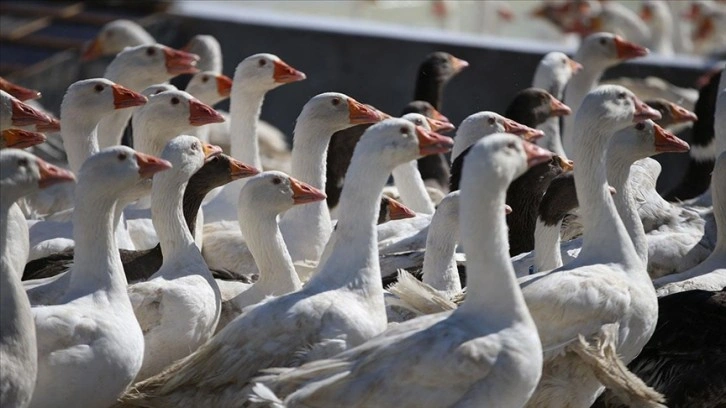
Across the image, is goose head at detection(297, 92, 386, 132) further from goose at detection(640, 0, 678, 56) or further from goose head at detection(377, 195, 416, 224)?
goose at detection(640, 0, 678, 56)

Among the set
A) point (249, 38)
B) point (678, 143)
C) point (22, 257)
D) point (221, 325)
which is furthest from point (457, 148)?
point (249, 38)

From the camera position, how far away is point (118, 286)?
23.9 ft

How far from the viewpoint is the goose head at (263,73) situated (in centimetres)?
1116

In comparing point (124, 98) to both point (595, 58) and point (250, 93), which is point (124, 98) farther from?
point (595, 58)

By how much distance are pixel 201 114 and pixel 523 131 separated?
2001 mm

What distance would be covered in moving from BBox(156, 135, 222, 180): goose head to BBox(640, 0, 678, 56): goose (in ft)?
50.7

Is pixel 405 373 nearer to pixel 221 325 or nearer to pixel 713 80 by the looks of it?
pixel 221 325

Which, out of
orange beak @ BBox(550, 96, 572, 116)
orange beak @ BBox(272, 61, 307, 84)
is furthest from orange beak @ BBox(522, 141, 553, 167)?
orange beak @ BBox(272, 61, 307, 84)

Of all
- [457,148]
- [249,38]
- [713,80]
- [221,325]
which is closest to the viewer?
[221,325]

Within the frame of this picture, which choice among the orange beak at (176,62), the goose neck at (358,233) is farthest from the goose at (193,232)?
the orange beak at (176,62)

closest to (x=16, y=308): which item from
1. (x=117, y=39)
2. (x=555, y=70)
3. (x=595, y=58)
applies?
(x=555, y=70)

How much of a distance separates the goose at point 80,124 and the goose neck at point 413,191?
6.80 feet

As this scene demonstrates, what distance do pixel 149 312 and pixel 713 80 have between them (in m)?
6.70

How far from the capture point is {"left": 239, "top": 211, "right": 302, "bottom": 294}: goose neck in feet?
27.1
